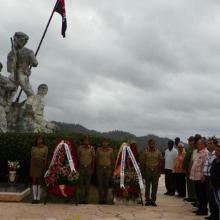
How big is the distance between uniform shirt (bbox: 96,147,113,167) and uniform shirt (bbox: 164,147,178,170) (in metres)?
3.45

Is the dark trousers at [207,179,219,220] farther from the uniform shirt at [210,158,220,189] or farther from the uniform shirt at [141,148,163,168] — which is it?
the uniform shirt at [141,148,163,168]

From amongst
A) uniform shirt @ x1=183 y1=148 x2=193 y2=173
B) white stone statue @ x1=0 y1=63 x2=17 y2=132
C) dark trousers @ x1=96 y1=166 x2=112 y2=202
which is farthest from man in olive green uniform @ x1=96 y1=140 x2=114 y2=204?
white stone statue @ x1=0 y1=63 x2=17 y2=132

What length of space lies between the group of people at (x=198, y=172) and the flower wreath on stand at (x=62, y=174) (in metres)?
2.71

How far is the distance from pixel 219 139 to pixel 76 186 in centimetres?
389

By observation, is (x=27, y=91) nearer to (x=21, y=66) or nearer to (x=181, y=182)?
(x=21, y=66)

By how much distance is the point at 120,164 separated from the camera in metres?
11.9

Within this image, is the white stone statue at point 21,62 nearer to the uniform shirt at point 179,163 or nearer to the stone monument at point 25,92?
the stone monument at point 25,92

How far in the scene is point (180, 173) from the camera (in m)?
14.2

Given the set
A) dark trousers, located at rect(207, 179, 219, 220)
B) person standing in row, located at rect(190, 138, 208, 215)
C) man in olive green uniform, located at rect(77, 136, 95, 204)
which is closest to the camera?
dark trousers, located at rect(207, 179, 219, 220)

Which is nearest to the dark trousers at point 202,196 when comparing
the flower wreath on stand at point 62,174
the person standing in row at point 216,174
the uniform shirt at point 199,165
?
the uniform shirt at point 199,165

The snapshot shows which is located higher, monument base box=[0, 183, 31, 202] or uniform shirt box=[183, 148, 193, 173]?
uniform shirt box=[183, 148, 193, 173]

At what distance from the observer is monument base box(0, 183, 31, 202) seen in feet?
37.8

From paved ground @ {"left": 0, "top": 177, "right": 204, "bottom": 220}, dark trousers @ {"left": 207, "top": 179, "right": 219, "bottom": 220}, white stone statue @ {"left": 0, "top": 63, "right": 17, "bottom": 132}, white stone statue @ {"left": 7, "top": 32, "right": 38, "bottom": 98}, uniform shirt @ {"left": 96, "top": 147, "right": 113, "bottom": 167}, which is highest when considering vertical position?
white stone statue @ {"left": 7, "top": 32, "right": 38, "bottom": 98}

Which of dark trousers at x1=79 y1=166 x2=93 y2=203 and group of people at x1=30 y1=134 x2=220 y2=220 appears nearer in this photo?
group of people at x1=30 y1=134 x2=220 y2=220
